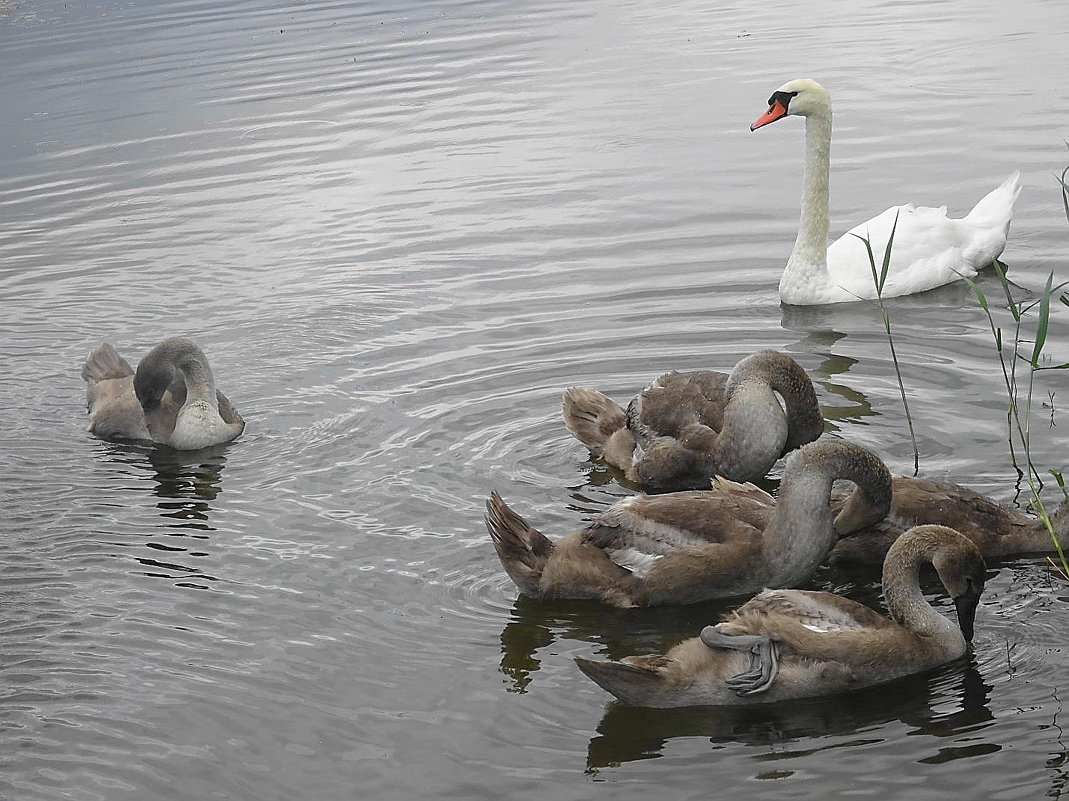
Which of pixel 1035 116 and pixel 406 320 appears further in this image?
pixel 1035 116

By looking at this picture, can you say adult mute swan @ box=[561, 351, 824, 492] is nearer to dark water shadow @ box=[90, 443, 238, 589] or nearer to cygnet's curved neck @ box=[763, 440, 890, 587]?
cygnet's curved neck @ box=[763, 440, 890, 587]

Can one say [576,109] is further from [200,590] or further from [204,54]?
[200,590]

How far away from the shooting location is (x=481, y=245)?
44.3 feet

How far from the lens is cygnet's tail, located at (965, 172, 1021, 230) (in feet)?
38.9

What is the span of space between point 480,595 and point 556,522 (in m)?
0.87

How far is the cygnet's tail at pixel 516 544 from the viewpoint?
23.1ft

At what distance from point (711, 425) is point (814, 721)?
2741 mm

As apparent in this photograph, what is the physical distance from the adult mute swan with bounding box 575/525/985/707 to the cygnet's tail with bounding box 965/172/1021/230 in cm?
621

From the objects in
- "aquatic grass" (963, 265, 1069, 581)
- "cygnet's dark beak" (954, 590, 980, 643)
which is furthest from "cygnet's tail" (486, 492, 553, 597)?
"aquatic grass" (963, 265, 1069, 581)

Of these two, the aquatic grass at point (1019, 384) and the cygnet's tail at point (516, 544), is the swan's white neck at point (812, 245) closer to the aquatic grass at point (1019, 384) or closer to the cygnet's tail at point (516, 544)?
the aquatic grass at point (1019, 384)

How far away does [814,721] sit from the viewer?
588cm

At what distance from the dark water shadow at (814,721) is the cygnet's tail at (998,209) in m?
6.50

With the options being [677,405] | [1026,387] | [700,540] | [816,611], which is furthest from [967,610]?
[1026,387]

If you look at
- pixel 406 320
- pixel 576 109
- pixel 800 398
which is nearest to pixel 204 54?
pixel 576 109
